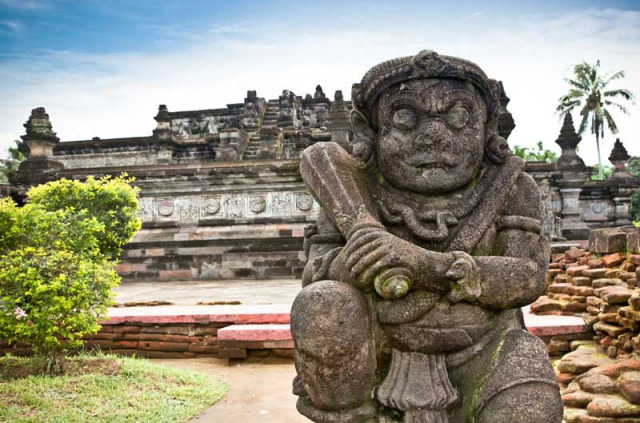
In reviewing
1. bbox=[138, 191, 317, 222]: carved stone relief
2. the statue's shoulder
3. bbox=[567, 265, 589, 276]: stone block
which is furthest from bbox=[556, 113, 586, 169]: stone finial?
the statue's shoulder

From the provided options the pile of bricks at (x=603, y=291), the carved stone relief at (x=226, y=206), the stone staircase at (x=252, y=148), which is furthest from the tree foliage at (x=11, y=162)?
the pile of bricks at (x=603, y=291)

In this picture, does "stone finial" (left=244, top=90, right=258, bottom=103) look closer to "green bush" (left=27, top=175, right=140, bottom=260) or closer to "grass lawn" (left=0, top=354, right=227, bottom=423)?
"green bush" (left=27, top=175, right=140, bottom=260)

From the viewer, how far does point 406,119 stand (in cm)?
276

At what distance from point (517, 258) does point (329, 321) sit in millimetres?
970

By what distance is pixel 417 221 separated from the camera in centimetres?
279

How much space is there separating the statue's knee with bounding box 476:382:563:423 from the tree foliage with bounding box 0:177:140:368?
12.1 ft

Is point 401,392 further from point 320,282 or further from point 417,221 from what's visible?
point 417,221

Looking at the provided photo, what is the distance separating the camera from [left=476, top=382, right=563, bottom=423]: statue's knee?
2283mm

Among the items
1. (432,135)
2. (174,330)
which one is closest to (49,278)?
(174,330)

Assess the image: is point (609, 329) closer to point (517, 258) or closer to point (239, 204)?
point (517, 258)

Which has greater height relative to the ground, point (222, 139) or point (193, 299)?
point (222, 139)

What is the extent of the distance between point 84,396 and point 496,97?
12.1 feet

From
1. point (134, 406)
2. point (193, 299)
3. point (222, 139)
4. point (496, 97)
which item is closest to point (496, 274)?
point (496, 97)

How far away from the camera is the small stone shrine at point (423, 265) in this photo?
7.96 ft
